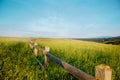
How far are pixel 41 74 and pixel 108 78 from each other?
2.89 metres

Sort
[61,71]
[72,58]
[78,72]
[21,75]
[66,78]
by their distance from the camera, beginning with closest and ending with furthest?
[78,72] < [21,75] < [66,78] < [61,71] < [72,58]

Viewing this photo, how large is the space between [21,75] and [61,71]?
223 cm

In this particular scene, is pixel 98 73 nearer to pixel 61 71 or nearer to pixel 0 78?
pixel 0 78

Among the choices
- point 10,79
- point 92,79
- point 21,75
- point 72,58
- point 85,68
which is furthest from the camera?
point 72,58

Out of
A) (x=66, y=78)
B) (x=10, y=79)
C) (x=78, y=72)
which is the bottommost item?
(x=66, y=78)

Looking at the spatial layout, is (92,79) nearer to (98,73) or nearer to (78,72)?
(98,73)

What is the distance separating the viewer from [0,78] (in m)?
3.00

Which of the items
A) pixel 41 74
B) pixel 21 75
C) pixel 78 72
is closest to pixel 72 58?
pixel 41 74

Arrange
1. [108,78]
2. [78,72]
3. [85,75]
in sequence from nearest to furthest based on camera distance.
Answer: [108,78], [85,75], [78,72]

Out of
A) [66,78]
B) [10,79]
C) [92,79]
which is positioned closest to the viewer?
[92,79]

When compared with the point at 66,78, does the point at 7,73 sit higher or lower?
higher

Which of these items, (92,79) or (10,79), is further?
(10,79)

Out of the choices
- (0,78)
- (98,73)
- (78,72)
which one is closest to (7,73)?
(0,78)

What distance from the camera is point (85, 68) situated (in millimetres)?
5637
